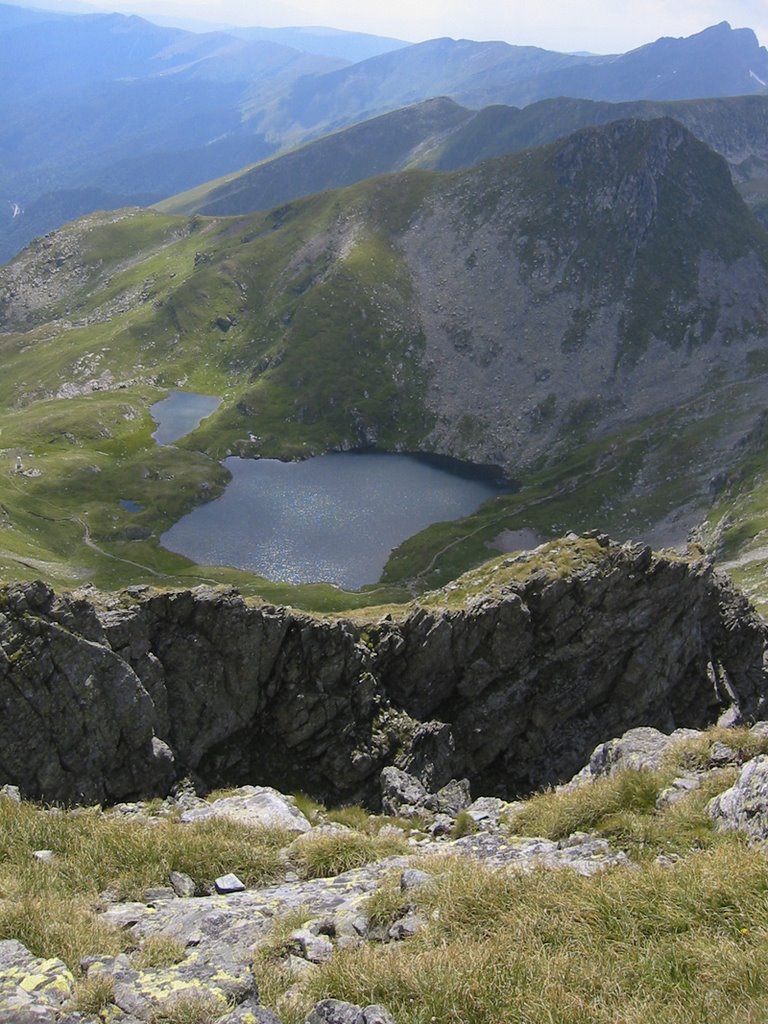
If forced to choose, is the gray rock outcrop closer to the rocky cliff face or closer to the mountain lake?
the rocky cliff face

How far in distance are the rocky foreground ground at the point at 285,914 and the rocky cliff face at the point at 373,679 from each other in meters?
9.08

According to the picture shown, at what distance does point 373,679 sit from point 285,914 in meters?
28.4

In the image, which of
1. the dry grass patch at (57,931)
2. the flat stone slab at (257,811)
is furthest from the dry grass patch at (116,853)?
the flat stone slab at (257,811)

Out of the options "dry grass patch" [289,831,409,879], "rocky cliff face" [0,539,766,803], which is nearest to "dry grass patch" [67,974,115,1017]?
"dry grass patch" [289,831,409,879]

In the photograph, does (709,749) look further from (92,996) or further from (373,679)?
(373,679)

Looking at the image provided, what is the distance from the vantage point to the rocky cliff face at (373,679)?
29.3 meters

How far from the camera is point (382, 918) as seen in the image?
12266 mm

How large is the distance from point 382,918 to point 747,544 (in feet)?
438

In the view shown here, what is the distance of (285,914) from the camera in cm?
1281

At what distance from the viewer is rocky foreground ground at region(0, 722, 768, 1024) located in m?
9.34

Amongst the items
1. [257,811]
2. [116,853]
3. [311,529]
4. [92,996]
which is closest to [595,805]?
[257,811]

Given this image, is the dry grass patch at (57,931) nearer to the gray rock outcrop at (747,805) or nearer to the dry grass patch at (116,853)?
the dry grass patch at (116,853)

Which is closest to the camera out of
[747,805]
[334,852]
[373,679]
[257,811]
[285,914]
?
[285,914]

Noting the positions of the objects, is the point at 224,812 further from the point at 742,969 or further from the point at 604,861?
the point at 742,969
